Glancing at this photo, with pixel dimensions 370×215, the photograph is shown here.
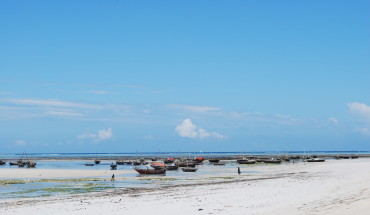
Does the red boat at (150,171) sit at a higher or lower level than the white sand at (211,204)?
higher

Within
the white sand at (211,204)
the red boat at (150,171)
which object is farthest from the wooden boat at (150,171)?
the white sand at (211,204)

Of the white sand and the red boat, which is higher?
the red boat

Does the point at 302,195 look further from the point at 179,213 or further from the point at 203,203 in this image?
the point at 179,213

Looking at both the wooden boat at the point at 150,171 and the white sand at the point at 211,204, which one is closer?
the white sand at the point at 211,204

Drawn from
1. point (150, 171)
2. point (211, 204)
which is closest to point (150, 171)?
point (150, 171)

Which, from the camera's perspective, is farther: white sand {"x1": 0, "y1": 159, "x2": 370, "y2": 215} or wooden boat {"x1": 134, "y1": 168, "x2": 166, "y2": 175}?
wooden boat {"x1": 134, "y1": 168, "x2": 166, "y2": 175}

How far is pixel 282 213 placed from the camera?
1584 cm

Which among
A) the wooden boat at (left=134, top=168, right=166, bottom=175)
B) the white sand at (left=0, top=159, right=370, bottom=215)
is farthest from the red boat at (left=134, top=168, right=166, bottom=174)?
the white sand at (left=0, top=159, right=370, bottom=215)

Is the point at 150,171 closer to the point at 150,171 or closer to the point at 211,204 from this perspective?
the point at 150,171

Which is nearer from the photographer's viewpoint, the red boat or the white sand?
the white sand

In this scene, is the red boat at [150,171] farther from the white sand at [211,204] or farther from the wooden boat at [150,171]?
the white sand at [211,204]

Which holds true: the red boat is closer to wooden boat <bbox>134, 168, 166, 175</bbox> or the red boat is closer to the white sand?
wooden boat <bbox>134, 168, 166, 175</bbox>

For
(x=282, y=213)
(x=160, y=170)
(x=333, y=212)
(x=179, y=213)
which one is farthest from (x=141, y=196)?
(x=160, y=170)

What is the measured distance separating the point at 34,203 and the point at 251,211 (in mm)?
11651
